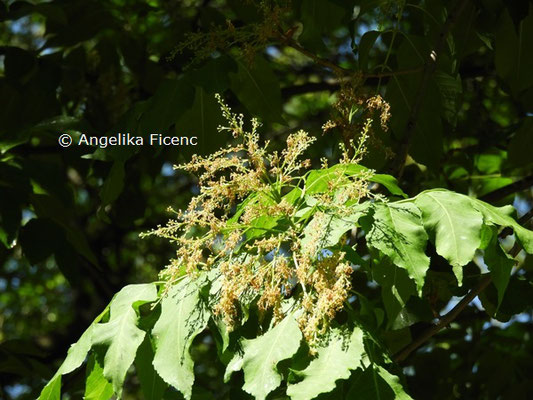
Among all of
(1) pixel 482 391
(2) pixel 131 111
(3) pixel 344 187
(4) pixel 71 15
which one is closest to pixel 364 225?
(3) pixel 344 187

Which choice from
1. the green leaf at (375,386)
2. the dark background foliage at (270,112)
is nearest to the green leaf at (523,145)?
the dark background foliage at (270,112)

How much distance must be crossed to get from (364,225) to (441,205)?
141 millimetres

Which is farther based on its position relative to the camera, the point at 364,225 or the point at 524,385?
the point at 524,385

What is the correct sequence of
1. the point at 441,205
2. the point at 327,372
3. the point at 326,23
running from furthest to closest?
the point at 326,23
the point at 441,205
the point at 327,372

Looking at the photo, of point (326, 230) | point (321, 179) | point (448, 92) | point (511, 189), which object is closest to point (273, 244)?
point (326, 230)

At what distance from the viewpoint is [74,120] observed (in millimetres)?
2395

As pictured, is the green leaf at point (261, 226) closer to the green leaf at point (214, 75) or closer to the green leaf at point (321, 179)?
the green leaf at point (321, 179)

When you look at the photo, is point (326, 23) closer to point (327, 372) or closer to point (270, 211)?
point (270, 211)

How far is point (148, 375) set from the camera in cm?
148

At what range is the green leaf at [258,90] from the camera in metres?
2.17

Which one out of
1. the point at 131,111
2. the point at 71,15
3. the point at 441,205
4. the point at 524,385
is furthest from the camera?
the point at 71,15

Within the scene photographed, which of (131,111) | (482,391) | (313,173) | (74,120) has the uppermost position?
(313,173)

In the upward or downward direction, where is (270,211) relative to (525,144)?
upward

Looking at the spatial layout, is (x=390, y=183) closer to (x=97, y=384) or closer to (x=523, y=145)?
(x=97, y=384)
